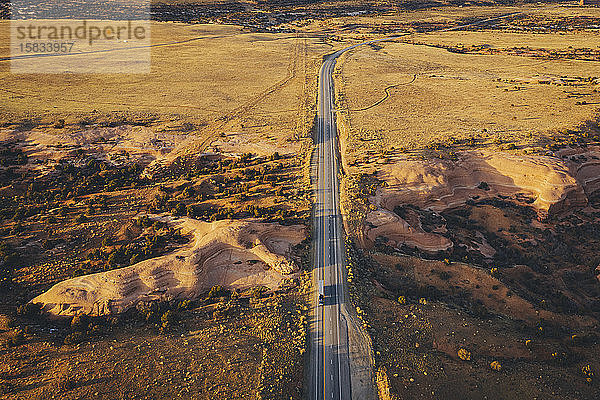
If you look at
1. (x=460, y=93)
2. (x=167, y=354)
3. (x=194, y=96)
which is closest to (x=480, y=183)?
(x=460, y=93)

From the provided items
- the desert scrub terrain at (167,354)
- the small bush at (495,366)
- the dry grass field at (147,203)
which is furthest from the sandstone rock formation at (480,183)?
the desert scrub terrain at (167,354)

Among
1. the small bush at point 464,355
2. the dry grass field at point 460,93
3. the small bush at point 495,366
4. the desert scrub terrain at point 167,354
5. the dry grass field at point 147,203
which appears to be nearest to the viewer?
the desert scrub terrain at point 167,354

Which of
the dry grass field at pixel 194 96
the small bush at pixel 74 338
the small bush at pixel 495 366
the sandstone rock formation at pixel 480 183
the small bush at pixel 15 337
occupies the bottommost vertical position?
the small bush at pixel 495 366

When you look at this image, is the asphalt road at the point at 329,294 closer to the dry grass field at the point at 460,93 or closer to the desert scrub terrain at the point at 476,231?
the desert scrub terrain at the point at 476,231

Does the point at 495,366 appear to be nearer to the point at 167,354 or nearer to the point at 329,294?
the point at 329,294

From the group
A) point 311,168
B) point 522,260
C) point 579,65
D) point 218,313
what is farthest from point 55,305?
point 579,65

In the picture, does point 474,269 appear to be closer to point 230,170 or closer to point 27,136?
point 230,170

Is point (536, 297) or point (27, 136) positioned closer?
point (536, 297)

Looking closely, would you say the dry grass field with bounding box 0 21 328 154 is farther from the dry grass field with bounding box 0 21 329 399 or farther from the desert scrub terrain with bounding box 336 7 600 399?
the desert scrub terrain with bounding box 336 7 600 399

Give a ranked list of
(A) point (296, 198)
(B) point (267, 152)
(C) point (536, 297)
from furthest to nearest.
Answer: (B) point (267, 152) → (A) point (296, 198) → (C) point (536, 297)
